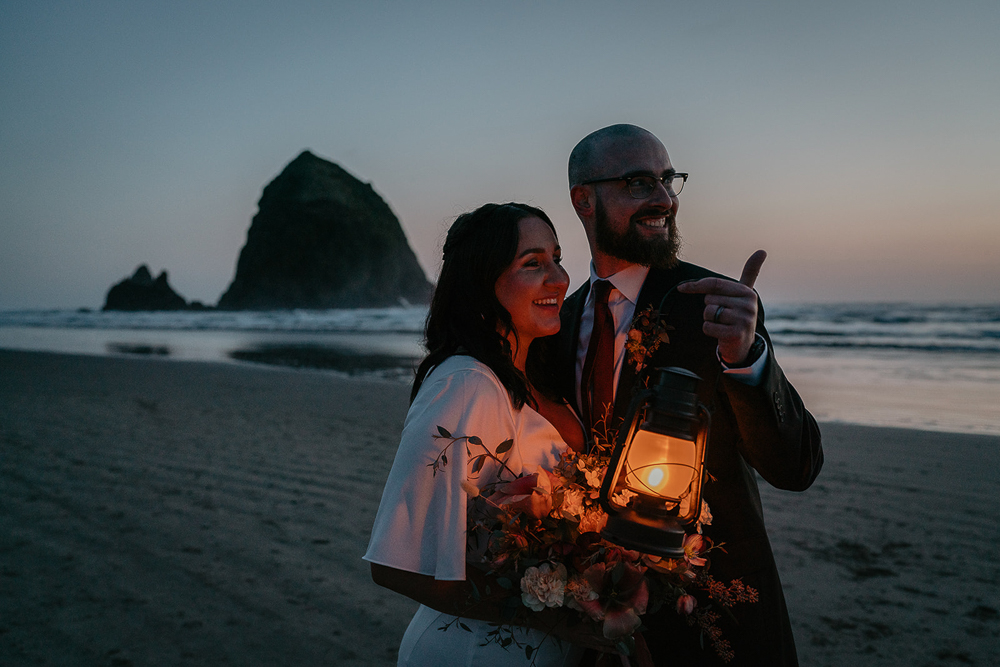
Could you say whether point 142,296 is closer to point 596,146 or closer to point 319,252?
point 319,252

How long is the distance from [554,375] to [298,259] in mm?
80887

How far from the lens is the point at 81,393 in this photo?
12.1 meters

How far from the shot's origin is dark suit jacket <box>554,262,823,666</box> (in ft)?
6.70

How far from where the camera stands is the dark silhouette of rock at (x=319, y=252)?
77750 millimetres

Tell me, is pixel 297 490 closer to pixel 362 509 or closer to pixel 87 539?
pixel 362 509

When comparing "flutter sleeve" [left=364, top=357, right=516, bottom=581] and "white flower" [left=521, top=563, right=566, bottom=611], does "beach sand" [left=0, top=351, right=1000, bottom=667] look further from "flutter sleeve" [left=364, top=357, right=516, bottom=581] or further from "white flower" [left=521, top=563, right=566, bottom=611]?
"white flower" [left=521, top=563, right=566, bottom=611]

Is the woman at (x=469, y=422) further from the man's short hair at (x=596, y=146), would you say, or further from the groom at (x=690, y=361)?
the man's short hair at (x=596, y=146)

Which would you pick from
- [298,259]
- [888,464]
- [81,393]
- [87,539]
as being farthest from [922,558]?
[298,259]

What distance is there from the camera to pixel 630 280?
263 centimetres

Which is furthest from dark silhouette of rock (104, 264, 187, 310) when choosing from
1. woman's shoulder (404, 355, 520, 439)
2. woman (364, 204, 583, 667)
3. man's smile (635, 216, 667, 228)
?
woman's shoulder (404, 355, 520, 439)

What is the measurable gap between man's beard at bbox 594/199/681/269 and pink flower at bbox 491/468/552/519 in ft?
3.76

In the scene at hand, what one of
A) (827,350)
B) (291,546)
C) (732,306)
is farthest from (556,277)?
(827,350)

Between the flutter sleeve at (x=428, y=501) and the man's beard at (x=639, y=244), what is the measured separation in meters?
1.09

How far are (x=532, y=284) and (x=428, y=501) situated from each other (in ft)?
3.00
